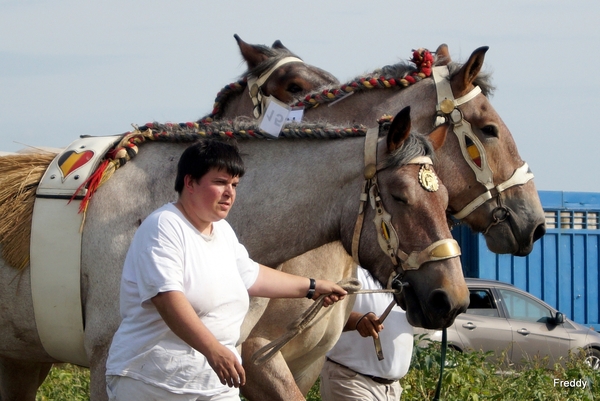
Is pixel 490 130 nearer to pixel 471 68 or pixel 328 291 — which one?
pixel 471 68

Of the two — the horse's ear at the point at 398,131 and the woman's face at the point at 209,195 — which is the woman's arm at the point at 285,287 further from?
the horse's ear at the point at 398,131

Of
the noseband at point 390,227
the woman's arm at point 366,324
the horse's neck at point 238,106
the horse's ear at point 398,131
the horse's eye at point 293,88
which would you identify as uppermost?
the horse's eye at point 293,88

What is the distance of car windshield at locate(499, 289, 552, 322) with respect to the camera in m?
11.9

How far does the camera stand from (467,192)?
5125 millimetres

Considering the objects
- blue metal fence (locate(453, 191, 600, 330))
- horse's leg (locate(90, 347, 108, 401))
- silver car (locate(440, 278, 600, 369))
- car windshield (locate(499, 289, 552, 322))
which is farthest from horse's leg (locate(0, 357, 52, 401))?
blue metal fence (locate(453, 191, 600, 330))

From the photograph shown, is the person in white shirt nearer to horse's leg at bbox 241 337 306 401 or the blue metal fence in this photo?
horse's leg at bbox 241 337 306 401

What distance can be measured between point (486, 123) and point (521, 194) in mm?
461

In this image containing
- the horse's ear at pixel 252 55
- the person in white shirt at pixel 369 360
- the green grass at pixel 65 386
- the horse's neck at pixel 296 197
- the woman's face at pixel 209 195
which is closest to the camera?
the woman's face at pixel 209 195

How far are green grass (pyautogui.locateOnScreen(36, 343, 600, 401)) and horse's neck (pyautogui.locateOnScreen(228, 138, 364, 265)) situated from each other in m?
2.51

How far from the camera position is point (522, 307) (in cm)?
1197

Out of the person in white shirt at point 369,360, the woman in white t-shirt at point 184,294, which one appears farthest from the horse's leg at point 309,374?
the woman in white t-shirt at point 184,294

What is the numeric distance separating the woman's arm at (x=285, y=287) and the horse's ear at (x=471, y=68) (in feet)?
6.25

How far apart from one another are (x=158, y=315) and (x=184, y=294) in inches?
6.4

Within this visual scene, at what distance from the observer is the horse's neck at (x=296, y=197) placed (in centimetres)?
399
